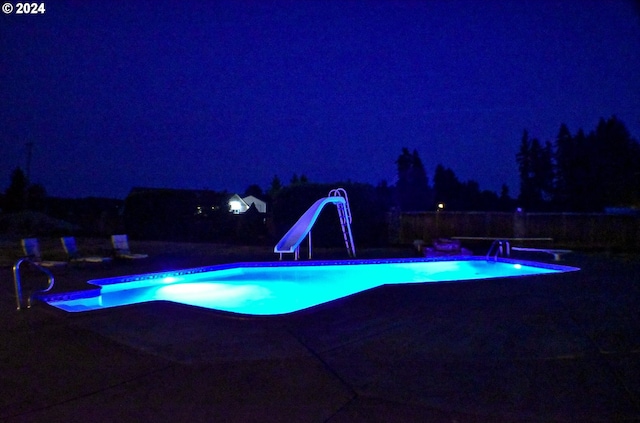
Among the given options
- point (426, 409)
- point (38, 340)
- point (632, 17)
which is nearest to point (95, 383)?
point (38, 340)

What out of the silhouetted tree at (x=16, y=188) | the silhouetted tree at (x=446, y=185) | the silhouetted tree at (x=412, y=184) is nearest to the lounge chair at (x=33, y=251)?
the silhouetted tree at (x=412, y=184)

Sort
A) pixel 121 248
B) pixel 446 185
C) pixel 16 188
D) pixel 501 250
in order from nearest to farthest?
pixel 121 248
pixel 501 250
pixel 16 188
pixel 446 185

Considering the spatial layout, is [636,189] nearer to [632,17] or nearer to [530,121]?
[530,121]

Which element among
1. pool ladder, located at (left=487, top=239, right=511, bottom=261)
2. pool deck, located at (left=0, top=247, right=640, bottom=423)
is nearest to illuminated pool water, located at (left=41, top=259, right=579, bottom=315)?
pool ladder, located at (left=487, top=239, right=511, bottom=261)

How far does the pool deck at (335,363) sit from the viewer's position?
3756 mm

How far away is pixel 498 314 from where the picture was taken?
6867 millimetres

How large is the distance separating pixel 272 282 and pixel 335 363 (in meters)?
8.68

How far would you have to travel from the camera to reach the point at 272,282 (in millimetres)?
13367

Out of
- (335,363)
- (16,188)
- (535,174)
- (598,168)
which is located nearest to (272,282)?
(335,363)

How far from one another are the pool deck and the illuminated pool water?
2.88 m

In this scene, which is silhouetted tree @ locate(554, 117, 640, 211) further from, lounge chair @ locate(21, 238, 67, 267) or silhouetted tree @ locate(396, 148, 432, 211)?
lounge chair @ locate(21, 238, 67, 267)

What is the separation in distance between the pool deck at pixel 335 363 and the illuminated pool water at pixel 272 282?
9.45ft

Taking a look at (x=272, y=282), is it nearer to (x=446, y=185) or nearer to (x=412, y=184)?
(x=412, y=184)

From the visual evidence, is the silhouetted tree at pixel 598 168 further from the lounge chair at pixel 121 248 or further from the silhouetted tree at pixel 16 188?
the silhouetted tree at pixel 16 188
